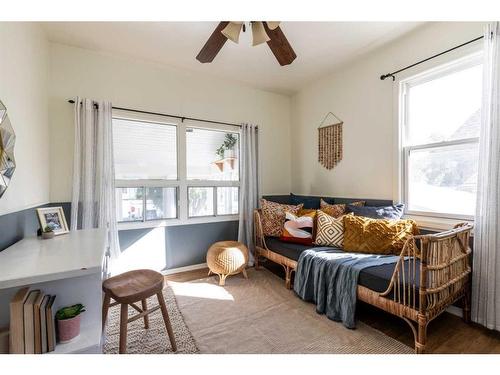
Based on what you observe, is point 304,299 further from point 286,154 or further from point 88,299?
point 286,154

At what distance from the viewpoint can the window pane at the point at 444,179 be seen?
1.91 metres

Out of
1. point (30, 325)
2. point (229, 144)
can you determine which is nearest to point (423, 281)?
point (30, 325)

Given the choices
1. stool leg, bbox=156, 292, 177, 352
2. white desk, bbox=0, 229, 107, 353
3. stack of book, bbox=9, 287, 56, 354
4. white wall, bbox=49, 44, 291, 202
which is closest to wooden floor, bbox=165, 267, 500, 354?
stool leg, bbox=156, 292, 177, 352

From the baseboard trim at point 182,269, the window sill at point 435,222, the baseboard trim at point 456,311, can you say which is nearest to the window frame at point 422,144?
the window sill at point 435,222

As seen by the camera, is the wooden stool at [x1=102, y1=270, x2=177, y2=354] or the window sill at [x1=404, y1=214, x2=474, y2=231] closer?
the wooden stool at [x1=102, y1=270, x2=177, y2=354]

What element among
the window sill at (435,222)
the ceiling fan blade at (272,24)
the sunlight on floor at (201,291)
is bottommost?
the sunlight on floor at (201,291)

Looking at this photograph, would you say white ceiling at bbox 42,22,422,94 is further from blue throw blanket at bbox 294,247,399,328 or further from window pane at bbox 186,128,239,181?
blue throw blanket at bbox 294,247,399,328

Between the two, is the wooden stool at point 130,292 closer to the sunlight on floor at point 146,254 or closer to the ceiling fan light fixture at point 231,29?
the sunlight on floor at point 146,254

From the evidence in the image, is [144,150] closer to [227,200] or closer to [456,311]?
[227,200]

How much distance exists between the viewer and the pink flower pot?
970 mm

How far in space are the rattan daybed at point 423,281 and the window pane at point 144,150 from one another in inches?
96.0

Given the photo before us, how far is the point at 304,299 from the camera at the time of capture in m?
2.13

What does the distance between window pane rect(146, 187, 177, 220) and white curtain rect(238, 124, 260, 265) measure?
90 cm

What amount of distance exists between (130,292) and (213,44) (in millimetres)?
1837
